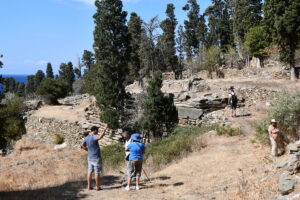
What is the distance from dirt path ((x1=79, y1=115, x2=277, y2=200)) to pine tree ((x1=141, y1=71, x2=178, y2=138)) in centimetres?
572

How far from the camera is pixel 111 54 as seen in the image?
76.2ft

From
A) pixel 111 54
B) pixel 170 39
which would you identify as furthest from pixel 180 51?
pixel 111 54

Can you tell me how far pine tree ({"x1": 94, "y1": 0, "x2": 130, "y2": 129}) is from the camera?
2244cm

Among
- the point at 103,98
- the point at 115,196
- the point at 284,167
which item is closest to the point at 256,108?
the point at 103,98

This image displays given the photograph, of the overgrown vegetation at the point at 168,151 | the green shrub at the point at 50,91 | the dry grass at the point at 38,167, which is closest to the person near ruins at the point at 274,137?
the overgrown vegetation at the point at 168,151

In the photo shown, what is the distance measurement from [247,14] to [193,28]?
13.6 meters

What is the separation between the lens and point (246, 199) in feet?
22.1

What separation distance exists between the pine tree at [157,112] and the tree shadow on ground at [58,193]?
27.6 ft

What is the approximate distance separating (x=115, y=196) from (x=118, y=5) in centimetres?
1776

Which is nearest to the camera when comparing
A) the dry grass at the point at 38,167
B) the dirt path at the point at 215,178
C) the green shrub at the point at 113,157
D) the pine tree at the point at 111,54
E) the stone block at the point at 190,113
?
the dirt path at the point at 215,178

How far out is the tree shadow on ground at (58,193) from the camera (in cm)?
867

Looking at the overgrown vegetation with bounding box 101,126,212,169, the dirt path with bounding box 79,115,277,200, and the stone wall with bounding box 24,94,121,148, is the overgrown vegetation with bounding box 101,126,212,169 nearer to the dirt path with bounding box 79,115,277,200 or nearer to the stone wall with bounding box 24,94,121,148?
the dirt path with bounding box 79,115,277,200

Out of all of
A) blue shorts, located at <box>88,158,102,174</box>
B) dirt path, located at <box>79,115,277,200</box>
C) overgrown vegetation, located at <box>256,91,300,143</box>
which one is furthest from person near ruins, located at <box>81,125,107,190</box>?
overgrown vegetation, located at <box>256,91,300,143</box>

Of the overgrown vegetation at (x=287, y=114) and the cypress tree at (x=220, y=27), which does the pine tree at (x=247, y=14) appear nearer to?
the cypress tree at (x=220, y=27)
